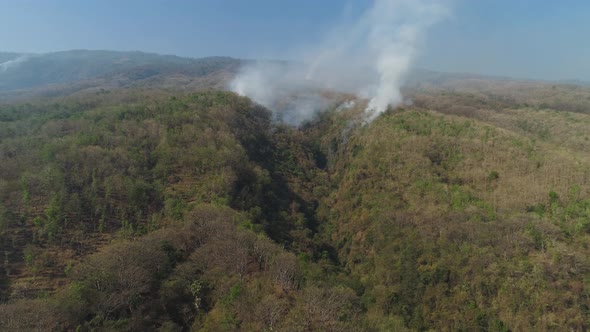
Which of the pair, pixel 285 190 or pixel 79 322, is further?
pixel 285 190

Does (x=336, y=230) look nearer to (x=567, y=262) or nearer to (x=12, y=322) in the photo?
(x=567, y=262)

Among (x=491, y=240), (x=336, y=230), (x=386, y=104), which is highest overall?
(x=386, y=104)

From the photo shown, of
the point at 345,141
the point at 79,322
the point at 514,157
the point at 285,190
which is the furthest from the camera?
the point at 345,141

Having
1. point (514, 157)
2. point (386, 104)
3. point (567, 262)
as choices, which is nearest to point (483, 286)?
Result: point (567, 262)

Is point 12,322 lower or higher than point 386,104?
lower

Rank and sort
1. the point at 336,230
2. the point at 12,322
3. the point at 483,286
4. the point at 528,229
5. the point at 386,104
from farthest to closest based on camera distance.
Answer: the point at 386,104
the point at 336,230
the point at 528,229
the point at 483,286
the point at 12,322

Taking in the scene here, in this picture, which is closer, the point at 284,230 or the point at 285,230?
the point at 284,230

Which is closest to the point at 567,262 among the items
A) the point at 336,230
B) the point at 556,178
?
the point at 556,178
